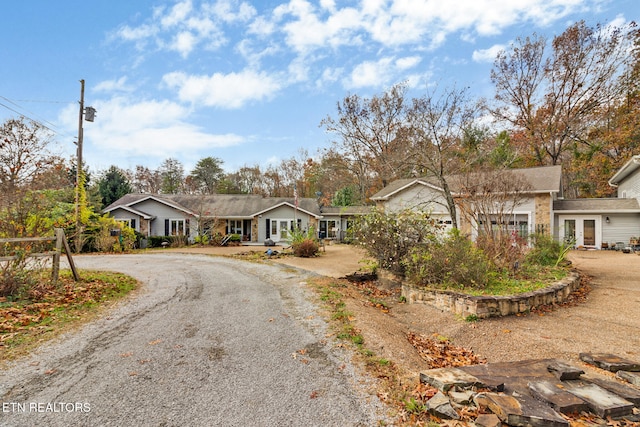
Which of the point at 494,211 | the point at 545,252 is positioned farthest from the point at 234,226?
the point at 545,252

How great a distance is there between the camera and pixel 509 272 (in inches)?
309

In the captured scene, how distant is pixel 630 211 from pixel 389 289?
56.0ft

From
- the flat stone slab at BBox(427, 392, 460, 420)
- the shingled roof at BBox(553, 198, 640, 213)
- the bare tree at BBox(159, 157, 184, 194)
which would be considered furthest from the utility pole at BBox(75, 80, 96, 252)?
the shingled roof at BBox(553, 198, 640, 213)

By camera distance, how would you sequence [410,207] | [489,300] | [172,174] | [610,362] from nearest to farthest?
[610,362]
[489,300]
[410,207]
[172,174]

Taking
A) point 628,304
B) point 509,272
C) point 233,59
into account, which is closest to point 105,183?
point 233,59

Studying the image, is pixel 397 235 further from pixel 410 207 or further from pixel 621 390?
pixel 621 390

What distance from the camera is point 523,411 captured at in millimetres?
2592

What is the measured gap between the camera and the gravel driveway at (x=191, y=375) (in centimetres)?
276

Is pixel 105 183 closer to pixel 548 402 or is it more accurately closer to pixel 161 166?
pixel 161 166

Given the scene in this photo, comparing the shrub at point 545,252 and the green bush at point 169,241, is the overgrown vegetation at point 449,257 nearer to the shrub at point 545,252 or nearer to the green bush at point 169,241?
the shrub at point 545,252

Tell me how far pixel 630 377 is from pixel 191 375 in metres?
4.82

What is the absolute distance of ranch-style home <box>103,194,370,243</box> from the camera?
2308 centimetres

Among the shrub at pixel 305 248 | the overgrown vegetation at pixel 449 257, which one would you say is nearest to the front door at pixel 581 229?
the overgrown vegetation at pixel 449 257

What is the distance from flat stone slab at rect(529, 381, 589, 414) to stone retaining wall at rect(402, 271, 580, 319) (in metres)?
2.90
